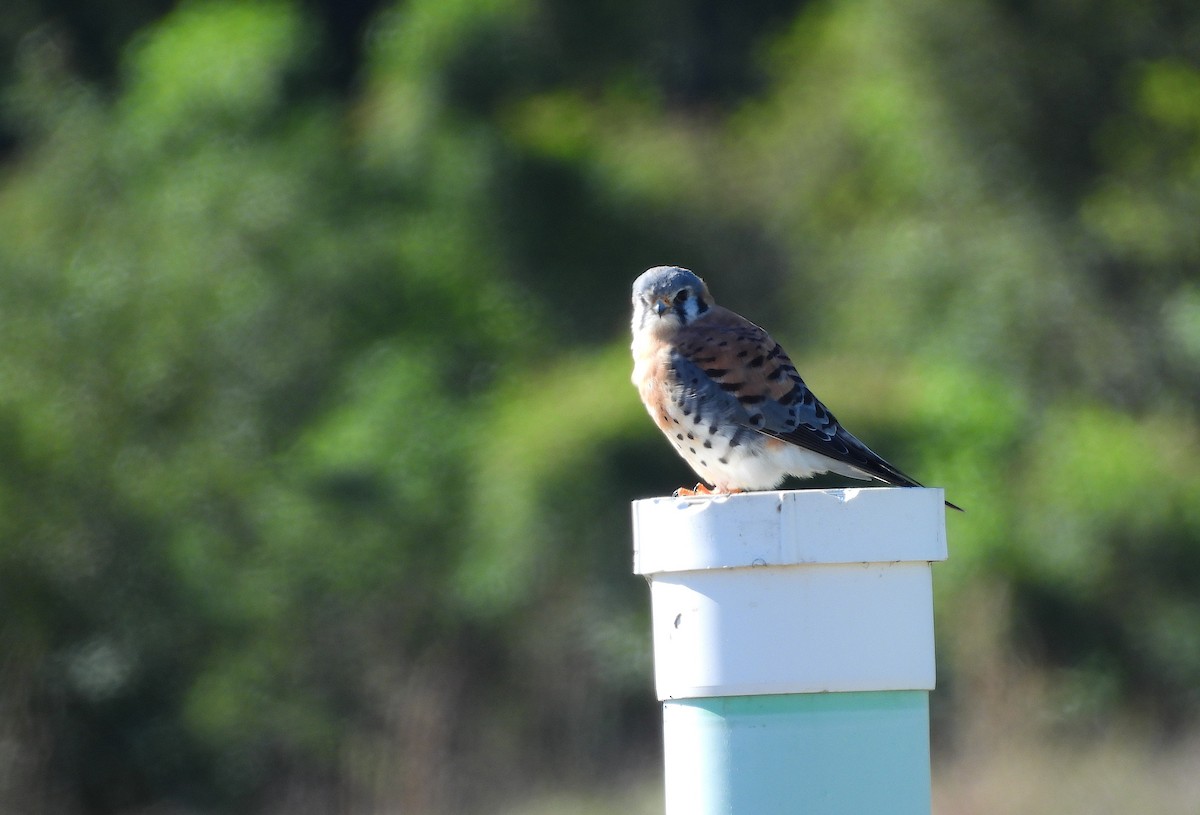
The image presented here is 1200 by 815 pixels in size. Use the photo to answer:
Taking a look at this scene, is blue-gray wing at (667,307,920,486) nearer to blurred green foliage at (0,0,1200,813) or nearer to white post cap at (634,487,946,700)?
white post cap at (634,487,946,700)

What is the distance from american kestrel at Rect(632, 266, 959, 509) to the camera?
4.15 meters

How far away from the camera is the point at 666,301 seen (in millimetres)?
4586

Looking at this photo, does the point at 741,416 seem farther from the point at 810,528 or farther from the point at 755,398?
the point at 810,528

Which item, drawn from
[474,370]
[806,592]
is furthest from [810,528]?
[474,370]

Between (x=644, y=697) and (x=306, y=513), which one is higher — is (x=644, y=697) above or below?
below

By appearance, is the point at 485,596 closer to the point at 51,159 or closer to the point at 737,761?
the point at 51,159

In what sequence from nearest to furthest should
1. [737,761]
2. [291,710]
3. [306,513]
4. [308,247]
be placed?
[737,761] < [291,710] < [306,513] < [308,247]

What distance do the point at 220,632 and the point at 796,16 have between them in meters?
9.40

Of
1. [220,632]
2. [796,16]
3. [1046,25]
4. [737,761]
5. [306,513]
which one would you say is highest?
[796,16]

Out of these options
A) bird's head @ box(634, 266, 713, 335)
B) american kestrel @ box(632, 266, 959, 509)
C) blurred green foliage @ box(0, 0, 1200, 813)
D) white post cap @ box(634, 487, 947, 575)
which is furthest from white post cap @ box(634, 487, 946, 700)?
blurred green foliage @ box(0, 0, 1200, 813)

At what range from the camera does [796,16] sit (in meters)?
16.2

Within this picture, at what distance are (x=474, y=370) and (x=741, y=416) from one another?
713 centimetres

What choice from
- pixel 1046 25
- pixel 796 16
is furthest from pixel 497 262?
pixel 796 16

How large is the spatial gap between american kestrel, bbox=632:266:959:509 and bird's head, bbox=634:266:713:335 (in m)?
0.13
